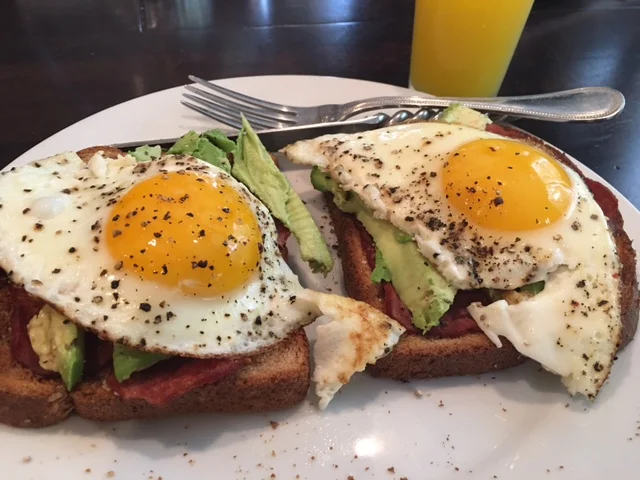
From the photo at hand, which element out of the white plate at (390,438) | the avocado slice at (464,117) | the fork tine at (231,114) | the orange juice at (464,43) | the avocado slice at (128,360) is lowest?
the white plate at (390,438)

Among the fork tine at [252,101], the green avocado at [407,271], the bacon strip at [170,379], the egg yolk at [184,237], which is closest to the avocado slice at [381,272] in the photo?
the green avocado at [407,271]

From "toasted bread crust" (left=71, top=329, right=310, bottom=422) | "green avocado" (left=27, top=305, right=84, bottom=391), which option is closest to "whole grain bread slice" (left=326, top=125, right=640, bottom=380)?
"toasted bread crust" (left=71, top=329, right=310, bottom=422)

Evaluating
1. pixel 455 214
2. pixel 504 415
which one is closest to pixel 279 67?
pixel 455 214

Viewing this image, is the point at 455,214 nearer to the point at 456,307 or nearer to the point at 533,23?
the point at 456,307

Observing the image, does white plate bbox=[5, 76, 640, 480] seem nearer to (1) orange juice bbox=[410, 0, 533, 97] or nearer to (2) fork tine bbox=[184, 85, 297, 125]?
(2) fork tine bbox=[184, 85, 297, 125]

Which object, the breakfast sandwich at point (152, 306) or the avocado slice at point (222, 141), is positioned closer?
Answer: the breakfast sandwich at point (152, 306)

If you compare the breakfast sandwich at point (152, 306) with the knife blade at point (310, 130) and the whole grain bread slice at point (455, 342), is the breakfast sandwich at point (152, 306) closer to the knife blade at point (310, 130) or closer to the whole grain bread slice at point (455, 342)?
the whole grain bread slice at point (455, 342)
